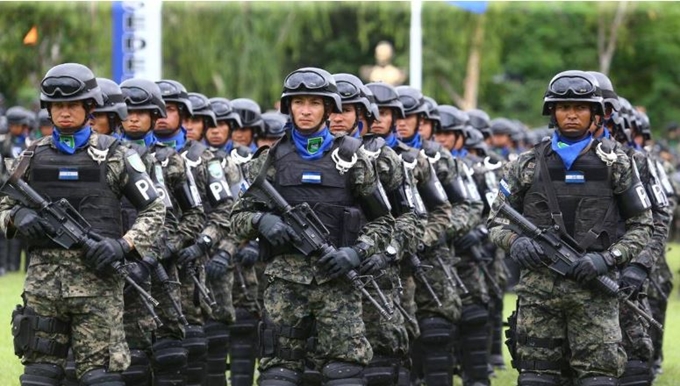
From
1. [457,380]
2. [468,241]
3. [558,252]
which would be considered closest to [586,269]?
[558,252]

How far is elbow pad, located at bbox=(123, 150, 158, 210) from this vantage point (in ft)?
29.9

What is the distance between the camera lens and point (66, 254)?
8.89 meters

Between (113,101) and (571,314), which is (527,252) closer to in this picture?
(571,314)

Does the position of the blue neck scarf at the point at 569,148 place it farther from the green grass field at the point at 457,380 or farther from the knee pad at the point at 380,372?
the green grass field at the point at 457,380

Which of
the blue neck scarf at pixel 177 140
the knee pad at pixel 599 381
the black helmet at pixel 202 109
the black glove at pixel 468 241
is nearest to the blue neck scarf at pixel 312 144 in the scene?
the knee pad at pixel 599 381

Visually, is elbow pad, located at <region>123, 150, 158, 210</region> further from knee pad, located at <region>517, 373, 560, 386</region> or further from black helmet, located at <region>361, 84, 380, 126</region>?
knee pad, located at <region>517, 373, 560, 386</region>

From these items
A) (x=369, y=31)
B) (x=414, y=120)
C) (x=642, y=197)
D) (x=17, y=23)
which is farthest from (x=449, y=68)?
(x=642, y=197)

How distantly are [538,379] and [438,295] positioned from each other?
2748 millimetres

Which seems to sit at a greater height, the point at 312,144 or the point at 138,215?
the point at 312,144

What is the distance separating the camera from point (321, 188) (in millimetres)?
9273

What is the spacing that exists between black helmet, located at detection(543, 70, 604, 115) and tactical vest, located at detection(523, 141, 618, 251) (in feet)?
0.93

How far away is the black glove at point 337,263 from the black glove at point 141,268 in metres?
1.21

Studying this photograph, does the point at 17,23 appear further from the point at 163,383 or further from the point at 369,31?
the point at 163,383

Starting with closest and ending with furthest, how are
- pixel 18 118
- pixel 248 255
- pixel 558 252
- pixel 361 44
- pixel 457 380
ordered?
pixel 558 252, pixel 248 255, pixel 457 380, pixel 18 118, pixel 361 44
